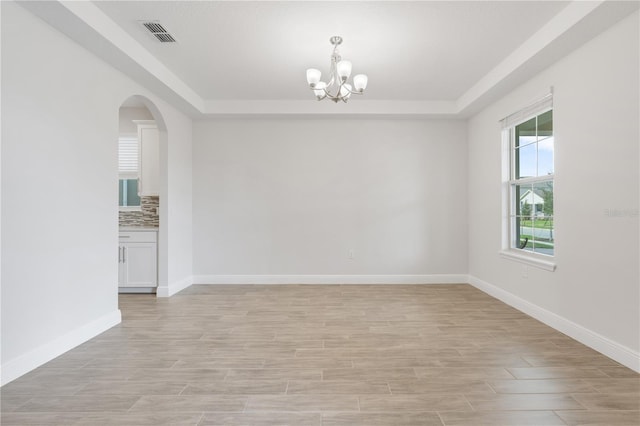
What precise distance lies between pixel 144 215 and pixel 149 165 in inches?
27.9

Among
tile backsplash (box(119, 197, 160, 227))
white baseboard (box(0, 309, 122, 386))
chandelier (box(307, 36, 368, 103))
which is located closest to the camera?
white baseboard (box(0, 309, 122, 386))

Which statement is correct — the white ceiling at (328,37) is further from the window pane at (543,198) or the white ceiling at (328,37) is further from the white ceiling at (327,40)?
the window pane at (543,198)

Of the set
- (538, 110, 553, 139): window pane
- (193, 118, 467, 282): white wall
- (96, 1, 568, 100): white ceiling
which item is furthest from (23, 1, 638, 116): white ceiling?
(193, 118, 467, 282): white wall

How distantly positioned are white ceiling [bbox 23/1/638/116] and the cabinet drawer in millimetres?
1760

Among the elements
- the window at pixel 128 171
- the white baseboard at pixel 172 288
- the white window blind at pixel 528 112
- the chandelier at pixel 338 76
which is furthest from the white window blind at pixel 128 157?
the white window blind at pixel 528 112

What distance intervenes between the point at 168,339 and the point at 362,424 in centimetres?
201

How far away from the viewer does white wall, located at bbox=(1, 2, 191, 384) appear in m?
2.37

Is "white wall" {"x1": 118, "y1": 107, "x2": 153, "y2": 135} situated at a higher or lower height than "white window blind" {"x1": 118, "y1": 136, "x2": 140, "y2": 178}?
higher

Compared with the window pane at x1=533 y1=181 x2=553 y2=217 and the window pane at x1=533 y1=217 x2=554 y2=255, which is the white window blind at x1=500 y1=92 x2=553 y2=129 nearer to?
the window pane at x1=533 y1=181 x2=553 y2=217

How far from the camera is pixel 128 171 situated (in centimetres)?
531

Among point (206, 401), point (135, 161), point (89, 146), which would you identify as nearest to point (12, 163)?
point (89, 146)

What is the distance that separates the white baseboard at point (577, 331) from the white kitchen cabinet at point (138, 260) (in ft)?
14.7

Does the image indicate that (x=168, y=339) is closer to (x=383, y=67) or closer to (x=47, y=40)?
(x=47, y=40)

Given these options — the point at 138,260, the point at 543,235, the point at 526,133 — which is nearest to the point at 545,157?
the point at 526,133
